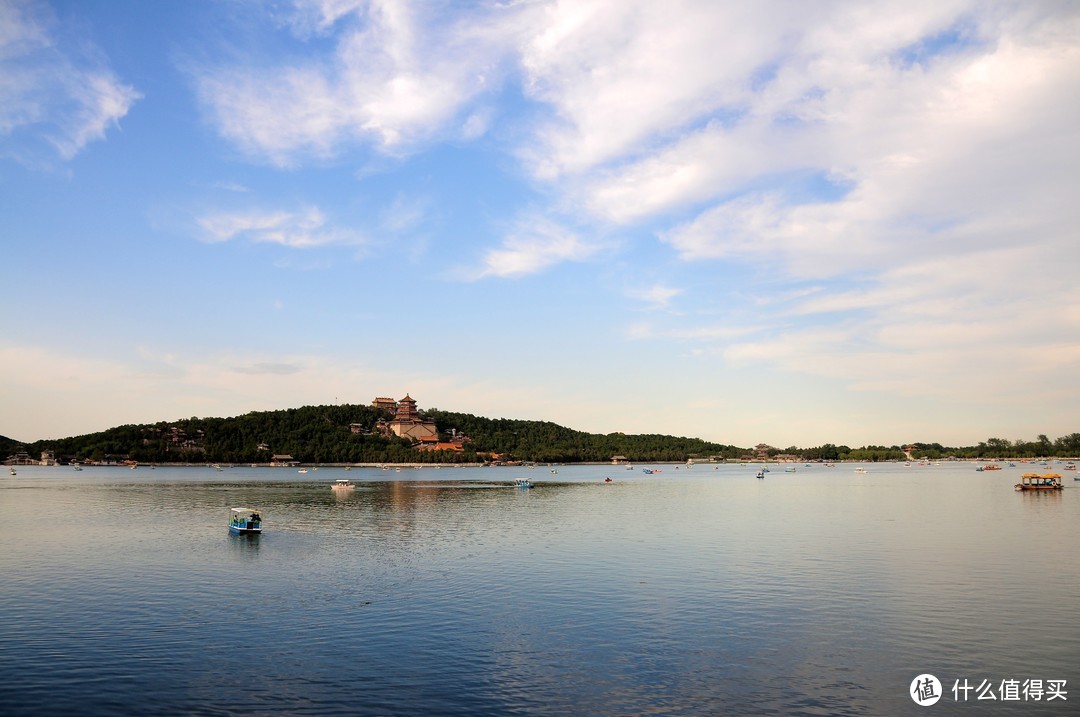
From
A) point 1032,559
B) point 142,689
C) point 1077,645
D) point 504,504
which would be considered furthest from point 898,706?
point 504,504

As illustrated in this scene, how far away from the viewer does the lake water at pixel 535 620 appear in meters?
23.2

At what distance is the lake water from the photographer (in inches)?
914

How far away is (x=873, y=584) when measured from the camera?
135ft

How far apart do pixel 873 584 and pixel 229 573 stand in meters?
38.5

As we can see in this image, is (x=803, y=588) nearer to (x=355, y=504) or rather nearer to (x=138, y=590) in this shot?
(x=138, y=590)
